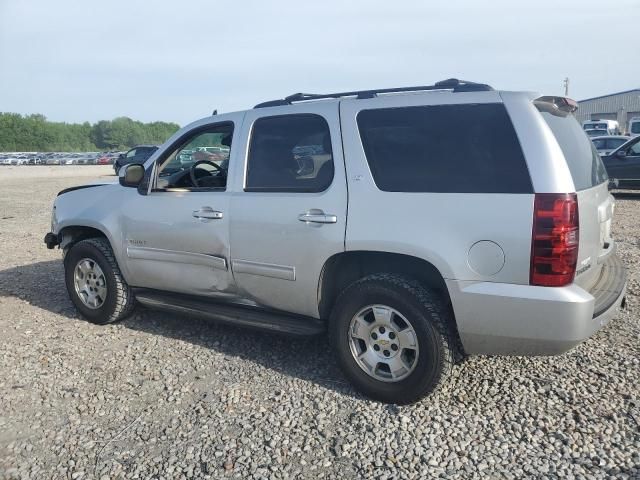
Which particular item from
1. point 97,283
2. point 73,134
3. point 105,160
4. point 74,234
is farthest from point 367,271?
point 73,134

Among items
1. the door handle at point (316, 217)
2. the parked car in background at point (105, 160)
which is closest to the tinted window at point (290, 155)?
the door handle at point (316, 217)

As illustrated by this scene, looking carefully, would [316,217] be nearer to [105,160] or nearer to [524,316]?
[524,316]

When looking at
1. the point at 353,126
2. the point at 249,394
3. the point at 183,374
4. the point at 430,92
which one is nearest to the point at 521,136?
the point at 430,92

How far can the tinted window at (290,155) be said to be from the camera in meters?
3.63

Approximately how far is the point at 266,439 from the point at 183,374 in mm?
1118

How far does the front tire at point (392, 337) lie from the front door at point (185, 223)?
1.10m

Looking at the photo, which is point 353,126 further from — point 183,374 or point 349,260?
point 183,374

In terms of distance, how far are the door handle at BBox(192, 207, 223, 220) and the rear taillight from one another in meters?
2.23

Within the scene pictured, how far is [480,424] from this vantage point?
3133 millimetres

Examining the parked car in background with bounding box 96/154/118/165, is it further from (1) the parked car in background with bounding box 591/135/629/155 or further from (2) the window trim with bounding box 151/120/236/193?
(2) the window trim with bounding box 151/120/236/193

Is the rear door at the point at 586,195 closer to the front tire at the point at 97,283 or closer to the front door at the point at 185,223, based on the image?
the front door at the point at 185,223

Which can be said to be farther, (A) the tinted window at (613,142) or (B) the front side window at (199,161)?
(A) the tinted window at (613,142)

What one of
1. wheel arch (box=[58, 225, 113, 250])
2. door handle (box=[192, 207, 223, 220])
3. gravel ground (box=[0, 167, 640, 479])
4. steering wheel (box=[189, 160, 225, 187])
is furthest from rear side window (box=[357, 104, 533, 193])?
wheel arch (box=[58, 225, 113, 250])

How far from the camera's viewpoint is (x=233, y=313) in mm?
4047
